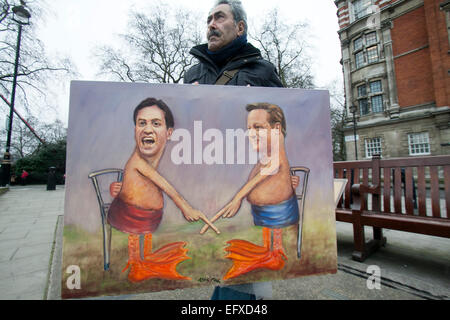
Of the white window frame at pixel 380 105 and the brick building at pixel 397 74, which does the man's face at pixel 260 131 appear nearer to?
the brick building at pixel 397 74

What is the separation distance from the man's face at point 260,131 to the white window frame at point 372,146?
20236 mm

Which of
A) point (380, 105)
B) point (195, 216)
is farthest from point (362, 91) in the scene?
point (195, 216)

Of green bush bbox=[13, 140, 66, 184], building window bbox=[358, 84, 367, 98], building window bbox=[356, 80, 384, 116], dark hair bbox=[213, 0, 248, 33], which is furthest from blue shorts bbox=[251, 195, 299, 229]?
building window bbox=[358, 84, 367, 98]

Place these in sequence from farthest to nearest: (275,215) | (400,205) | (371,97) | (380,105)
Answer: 1. (371,97)
2. (380,105)
3. (400,205)
4. (275,215)

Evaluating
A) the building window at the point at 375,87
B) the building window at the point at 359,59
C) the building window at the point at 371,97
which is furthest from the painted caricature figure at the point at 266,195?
the building window at the point at 359,59

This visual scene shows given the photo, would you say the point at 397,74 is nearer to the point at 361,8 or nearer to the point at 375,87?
the point at 375,87

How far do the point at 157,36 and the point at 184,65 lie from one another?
9.18 ft

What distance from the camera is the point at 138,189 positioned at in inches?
31.7

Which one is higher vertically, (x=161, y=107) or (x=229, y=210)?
(x=161, y=107)

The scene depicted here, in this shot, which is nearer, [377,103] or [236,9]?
[236,9]

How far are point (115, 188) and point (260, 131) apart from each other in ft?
1.88

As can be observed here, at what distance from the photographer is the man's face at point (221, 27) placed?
123 cm

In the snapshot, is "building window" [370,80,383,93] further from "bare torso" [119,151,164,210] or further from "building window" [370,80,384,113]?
"bare torso" [119,151,164,210]
